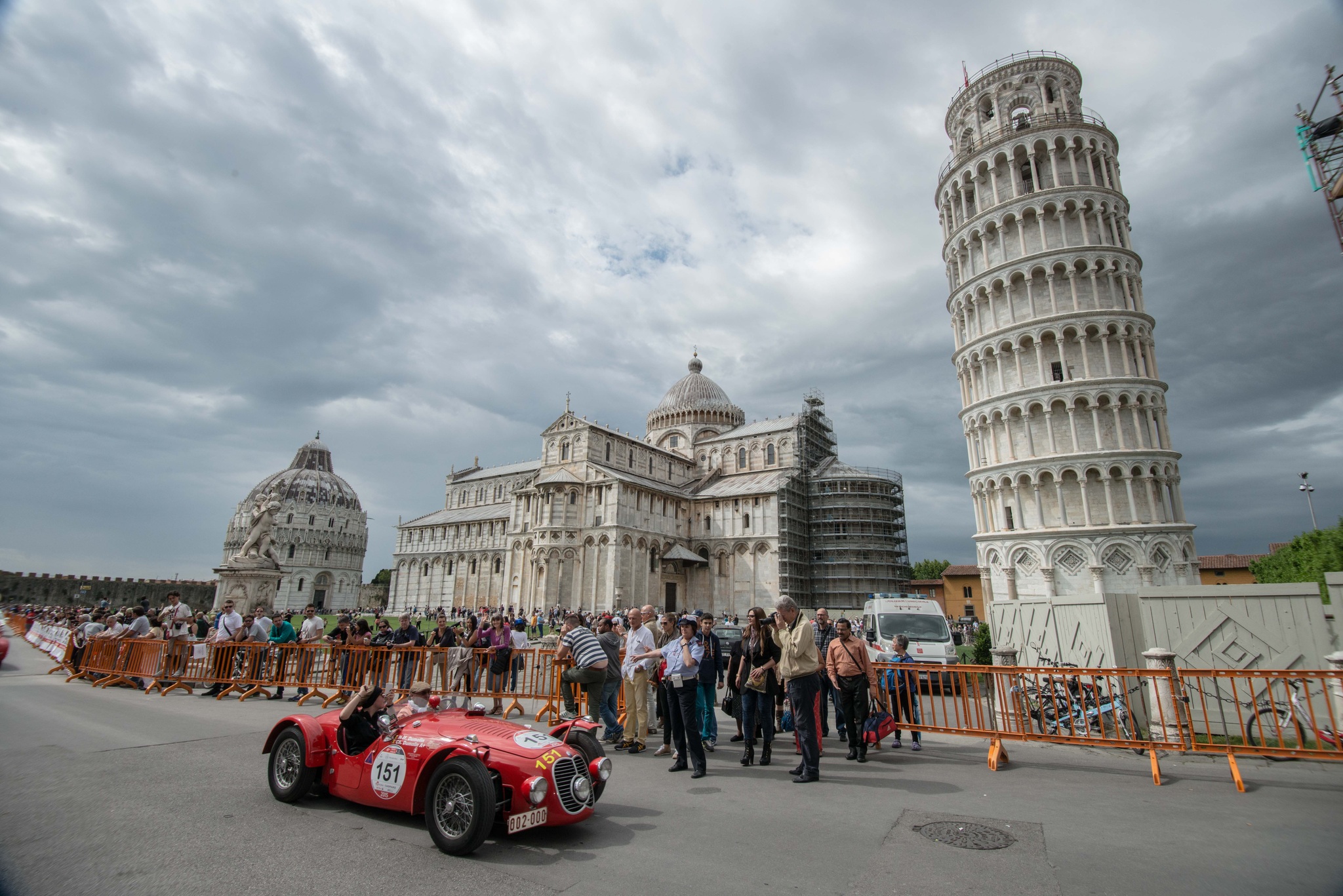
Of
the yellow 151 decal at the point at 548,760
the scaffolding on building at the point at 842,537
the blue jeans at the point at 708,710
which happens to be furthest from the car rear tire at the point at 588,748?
the scaffolding on building at the point at 842,537

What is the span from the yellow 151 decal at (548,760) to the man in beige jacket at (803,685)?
302 centimetres

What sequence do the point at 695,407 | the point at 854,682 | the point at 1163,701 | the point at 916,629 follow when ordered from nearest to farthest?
the point at 854,682
the point at 1163,701
the point at 916,629
the point at 695,407

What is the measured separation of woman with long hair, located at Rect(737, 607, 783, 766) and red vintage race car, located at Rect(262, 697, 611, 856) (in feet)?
9.23

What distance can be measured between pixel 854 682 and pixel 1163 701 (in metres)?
4.44

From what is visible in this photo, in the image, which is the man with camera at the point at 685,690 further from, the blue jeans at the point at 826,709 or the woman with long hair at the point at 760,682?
the blue jeans at the point at 826,709

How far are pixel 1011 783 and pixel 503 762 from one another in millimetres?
5801

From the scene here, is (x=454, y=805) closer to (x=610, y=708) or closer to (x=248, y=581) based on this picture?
(x=610, y=708)

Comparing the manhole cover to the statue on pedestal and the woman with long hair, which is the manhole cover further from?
the statue on pedestal

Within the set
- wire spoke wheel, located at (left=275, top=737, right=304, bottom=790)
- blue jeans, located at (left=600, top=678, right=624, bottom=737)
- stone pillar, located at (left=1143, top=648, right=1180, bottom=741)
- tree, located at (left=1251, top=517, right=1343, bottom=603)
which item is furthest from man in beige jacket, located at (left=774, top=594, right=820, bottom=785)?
tree, located at (left=1251, top=517, right=1343, bottom=603)

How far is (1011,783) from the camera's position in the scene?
22.7 feet

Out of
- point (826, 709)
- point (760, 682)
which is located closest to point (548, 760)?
point (760, 682)

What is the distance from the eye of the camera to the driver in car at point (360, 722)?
5.71 metres

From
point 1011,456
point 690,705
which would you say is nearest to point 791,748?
point 690,705

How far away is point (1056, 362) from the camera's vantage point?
89.7ft
